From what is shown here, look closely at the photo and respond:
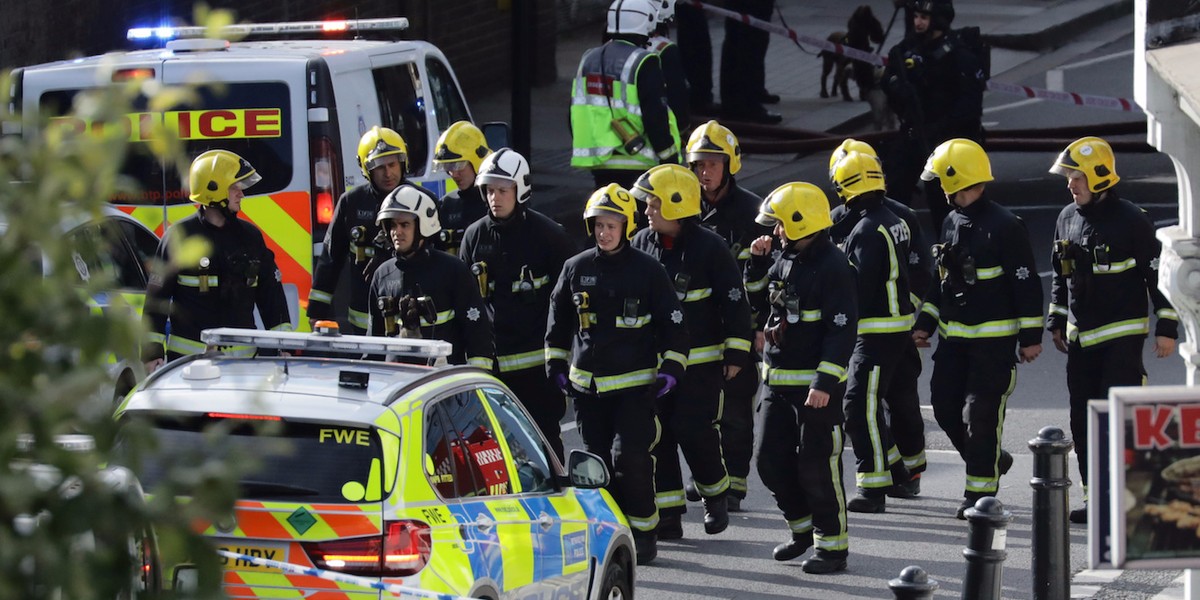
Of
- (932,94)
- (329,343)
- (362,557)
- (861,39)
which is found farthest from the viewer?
(861,39)

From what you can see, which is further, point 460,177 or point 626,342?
point 460,177

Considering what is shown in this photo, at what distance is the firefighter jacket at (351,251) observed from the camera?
396 inches

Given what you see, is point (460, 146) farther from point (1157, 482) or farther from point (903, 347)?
point (1157, 482)

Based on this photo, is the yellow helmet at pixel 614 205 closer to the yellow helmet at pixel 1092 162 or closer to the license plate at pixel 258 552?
the yellow helmet at pixel 1092 162

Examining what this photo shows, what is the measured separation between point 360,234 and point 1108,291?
3.90m

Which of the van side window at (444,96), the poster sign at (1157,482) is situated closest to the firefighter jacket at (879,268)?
the van side window at (444,96)

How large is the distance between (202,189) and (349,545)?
424cm

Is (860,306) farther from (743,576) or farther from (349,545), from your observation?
(349,545)

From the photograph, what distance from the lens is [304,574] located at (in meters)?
5.55

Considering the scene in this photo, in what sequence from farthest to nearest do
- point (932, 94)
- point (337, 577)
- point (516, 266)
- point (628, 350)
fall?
point (932, 94) → point (516, 266) → point (628, 350) → point (337, 577)

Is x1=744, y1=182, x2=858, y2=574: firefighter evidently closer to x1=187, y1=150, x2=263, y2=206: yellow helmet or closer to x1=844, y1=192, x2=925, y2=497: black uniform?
x1=844, y1=192, x2=925, y2=497: black uniform

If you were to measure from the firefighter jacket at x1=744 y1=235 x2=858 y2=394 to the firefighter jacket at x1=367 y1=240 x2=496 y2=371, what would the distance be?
140 cm

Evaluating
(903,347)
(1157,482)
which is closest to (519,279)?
(903,347)

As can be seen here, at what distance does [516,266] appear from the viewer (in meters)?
9.78
